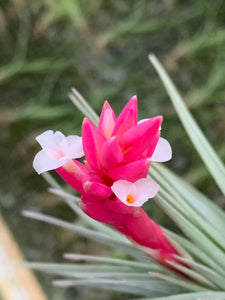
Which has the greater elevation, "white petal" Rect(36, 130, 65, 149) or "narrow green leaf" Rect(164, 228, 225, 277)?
"white petal" Rect(36, 130, 65, 149)

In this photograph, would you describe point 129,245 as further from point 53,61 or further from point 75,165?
point 53,61

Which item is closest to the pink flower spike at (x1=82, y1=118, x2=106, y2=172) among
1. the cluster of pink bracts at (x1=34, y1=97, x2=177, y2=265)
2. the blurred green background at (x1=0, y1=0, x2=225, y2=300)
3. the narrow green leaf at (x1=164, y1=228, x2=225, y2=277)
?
the cluster of pink bracts at (x1=34, y1=97, x2=177, y2=265)

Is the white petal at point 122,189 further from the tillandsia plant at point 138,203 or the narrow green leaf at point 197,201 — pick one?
the narrow green leaf at point 197,201

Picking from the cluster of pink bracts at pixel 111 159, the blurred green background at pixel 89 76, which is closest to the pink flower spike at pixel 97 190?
the cluster of pink bracts at pixel 111 159

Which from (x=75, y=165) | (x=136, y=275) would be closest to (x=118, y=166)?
(x=75, y=165)

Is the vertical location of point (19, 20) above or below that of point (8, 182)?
Answer: above

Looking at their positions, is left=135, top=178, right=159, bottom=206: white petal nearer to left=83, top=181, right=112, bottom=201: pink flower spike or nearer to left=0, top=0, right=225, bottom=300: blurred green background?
left=83, top=181, right=112, bottom=201: pink flower spike

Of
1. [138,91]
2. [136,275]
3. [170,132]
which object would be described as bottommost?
[136,275]

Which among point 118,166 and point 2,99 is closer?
point 118,166

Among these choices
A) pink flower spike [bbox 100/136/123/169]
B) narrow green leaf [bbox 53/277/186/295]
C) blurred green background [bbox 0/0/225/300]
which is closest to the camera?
pink flower spike [bbox 100/136/123/169]
